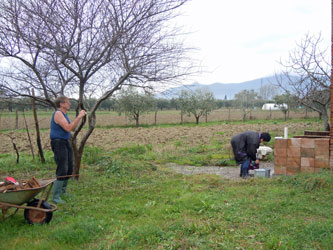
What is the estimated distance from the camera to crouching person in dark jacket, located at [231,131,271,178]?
6715 mm

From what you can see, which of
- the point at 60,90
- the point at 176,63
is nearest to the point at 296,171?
the point at 176,63

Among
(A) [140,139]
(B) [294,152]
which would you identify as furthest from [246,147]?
(A) [140,139]

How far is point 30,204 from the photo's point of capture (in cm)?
412

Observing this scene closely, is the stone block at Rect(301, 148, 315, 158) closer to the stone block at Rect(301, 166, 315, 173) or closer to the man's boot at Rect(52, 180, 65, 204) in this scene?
the stone block at Rect(301, 166, 315, 173)

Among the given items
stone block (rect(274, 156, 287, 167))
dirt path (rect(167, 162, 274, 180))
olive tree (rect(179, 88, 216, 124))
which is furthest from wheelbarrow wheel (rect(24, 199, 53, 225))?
olive tree (rect(179, 88, 216, 124))

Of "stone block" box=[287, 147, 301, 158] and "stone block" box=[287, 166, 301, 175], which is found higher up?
"stone block" box=[287, 147, 301, 158]

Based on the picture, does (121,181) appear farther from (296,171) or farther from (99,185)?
(296,171)

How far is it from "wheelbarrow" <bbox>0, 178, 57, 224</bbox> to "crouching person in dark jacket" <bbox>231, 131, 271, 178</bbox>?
14.2 feet

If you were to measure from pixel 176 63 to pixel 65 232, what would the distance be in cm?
377

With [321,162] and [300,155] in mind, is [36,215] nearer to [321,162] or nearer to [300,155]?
[300,155]

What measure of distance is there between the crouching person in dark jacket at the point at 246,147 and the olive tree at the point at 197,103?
21911 mm

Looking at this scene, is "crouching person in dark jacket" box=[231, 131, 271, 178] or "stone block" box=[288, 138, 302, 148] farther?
"crouching person in dark jacket" box=[231, 131, 271, 178]

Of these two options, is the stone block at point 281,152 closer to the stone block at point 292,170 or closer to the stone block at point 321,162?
the stone block at point 292,170

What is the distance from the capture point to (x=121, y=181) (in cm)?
647
